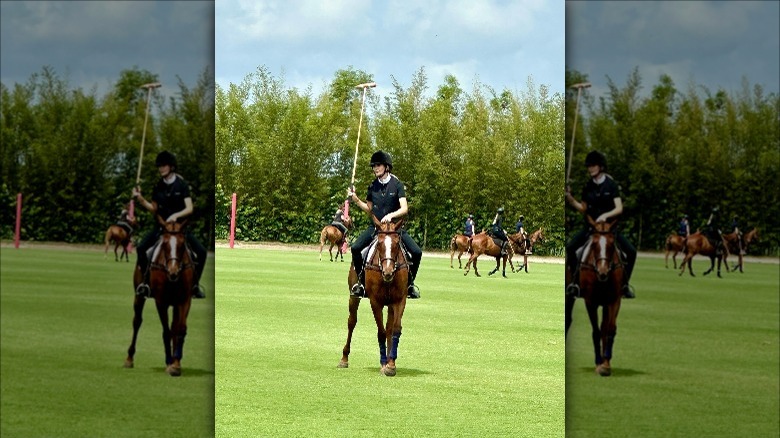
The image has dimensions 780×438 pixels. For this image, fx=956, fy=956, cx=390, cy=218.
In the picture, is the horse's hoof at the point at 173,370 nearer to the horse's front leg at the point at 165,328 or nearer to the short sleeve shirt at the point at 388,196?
the horse's front leg at the point at 165,328

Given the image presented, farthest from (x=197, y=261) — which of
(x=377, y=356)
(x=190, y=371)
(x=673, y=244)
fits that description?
(x=377, y=356)

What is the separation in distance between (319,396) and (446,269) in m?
1.63

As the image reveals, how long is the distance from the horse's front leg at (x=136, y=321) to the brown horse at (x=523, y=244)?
3.61 meters

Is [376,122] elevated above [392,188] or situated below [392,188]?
above

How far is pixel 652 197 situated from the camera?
16.0 feet

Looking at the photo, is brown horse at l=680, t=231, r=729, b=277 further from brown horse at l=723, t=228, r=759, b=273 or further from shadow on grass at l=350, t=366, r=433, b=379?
shadow on grass at l=350, t=366, r=433, b=379

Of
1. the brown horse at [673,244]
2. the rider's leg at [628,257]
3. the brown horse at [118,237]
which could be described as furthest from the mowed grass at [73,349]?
the brown horse at [673,244]

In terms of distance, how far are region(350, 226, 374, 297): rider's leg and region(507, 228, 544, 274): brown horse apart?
1.30m

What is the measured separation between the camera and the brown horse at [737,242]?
4662 millimetres

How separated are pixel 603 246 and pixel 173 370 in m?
2.51

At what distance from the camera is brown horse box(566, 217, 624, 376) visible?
4.94 meters

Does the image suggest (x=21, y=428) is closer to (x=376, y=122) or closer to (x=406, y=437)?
(x=406, y=437)

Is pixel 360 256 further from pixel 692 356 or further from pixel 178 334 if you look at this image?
pixel 692 356

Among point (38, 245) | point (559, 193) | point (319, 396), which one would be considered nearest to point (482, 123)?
point (559, 193)
